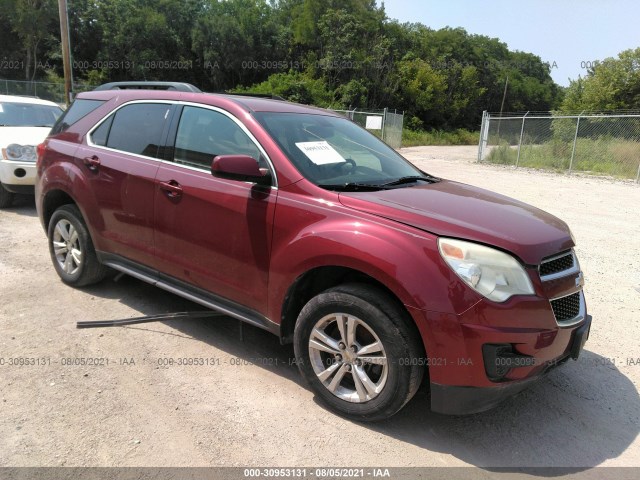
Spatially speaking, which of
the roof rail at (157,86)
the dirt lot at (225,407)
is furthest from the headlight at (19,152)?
the dirt lot at (225,407)

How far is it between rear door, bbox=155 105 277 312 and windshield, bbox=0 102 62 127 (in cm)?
628

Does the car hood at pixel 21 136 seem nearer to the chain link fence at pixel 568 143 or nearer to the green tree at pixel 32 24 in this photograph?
the chain link fence at pixel 568 143

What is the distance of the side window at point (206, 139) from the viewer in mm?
3441

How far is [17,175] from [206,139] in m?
5.33

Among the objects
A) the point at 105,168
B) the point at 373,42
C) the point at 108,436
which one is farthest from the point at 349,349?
the point at 373,42

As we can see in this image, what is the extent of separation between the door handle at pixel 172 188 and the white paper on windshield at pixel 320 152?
3.07 ft

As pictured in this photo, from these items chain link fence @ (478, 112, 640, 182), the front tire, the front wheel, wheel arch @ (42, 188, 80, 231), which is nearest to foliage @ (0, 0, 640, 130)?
chain link fence @ (478, 112, 640, 182)

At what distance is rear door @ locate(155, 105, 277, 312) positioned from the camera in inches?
127

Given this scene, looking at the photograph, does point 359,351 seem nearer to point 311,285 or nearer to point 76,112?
point 311,285

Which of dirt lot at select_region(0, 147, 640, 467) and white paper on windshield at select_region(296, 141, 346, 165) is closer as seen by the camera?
dirt lot at select_region(0, 147, 640, 467)

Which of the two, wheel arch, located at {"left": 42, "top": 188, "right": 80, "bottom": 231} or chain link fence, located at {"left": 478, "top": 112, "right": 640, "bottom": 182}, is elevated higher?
chain link fence, located at {"left": 478, "top": 112, "right": 640, "bottom": 182}

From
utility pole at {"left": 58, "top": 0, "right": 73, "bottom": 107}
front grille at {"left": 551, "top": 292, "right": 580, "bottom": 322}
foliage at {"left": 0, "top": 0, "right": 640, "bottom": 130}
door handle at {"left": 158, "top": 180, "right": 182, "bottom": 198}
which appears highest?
foliage at {"left": 0, "top": 0, "right": 640, "bottom": 130}

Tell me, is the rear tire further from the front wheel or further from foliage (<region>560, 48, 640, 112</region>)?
foliage (<region>560, 48, 640, 112</region>)

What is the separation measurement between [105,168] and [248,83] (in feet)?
147
